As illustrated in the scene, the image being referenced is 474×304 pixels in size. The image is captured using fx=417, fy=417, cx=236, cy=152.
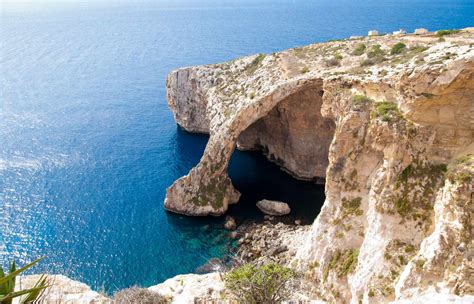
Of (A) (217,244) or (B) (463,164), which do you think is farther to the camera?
(A) (217,244)

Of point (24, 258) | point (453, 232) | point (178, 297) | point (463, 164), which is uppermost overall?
point (463, 164)

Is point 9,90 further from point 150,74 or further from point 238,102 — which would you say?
point 238,102

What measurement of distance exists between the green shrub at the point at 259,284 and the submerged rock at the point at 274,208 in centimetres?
2273

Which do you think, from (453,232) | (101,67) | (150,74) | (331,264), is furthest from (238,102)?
(101,67)

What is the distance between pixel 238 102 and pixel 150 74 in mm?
65765

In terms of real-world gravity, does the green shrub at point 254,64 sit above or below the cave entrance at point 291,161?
above

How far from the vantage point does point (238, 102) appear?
174ft

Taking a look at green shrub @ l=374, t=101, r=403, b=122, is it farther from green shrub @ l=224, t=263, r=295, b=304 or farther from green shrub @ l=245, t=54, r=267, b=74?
green shrub @ l=245, t=54, r=267, b=74

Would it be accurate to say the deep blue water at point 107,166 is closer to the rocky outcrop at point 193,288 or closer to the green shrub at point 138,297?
the green shrub at point 138,297

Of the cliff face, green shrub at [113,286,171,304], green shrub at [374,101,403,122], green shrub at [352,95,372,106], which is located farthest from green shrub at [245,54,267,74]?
green shrub at [113,286,171,304]

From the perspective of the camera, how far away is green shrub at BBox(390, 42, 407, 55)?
4419cm

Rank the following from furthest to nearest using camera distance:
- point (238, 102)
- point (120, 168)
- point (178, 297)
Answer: point (120, 168) → point (238, 102) → point (178, 297)

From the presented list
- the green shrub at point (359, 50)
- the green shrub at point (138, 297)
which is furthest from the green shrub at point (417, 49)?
the green shrub at point (138, 297)

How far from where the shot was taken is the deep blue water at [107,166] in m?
43.0
